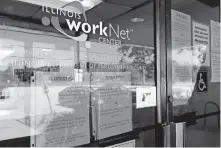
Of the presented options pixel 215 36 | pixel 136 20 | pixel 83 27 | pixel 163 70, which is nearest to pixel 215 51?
pixel 215 36

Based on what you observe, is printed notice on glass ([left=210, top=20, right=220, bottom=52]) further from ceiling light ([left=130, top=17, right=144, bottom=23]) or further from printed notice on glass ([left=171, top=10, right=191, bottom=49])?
ceiling light ([left=130, top=17, right=144, bottom=23])

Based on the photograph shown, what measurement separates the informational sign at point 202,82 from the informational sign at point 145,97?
527mm

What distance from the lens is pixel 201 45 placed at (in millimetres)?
2010

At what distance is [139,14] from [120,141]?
91 centimetres

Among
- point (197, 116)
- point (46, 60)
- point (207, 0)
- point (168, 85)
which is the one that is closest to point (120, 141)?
point (168, 85)

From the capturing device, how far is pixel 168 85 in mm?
1730

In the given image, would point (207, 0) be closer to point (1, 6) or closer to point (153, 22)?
point (153, 22)

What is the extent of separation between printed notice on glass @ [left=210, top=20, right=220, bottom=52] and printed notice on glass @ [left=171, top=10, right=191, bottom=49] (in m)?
0.38

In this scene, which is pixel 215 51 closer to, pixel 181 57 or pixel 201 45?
pixel 201 45

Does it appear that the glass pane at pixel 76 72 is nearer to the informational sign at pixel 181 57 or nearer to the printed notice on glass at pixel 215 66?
the informational sign at pixel 181 57

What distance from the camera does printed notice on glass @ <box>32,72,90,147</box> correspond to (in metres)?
1.20

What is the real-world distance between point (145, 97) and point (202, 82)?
2.27 ft

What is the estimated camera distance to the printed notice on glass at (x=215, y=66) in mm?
2119

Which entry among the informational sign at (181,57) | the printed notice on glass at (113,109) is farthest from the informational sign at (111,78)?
the informational sign at (181,57)
